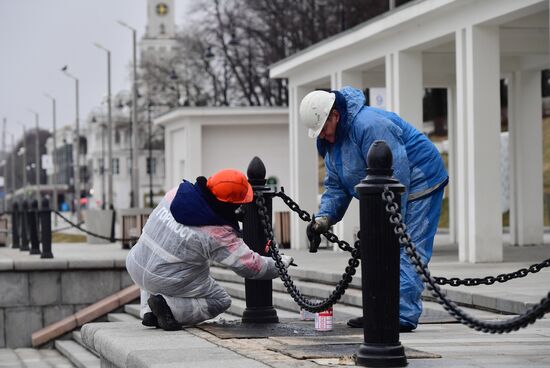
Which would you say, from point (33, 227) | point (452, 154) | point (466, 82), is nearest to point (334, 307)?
point (466, 82)

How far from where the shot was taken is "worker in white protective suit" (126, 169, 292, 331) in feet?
29.5

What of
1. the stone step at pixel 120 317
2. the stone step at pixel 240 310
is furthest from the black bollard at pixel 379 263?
the stone step at pixel 120 317

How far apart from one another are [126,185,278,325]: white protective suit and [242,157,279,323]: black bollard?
261 mm

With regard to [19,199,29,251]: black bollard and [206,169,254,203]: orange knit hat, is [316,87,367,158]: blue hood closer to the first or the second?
[206,169,254,203]: orange knit hat

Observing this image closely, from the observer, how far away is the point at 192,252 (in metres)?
9.13

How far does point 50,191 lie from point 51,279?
6352 inches

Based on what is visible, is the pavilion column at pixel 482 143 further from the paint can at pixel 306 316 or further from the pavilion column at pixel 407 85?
the paint can at pixel 306 316

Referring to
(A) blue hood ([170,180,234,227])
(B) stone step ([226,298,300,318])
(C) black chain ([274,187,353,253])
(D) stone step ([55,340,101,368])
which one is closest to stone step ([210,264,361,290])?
(B) stone step ([226,298,300,318])

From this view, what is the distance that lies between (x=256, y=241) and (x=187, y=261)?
734 mm

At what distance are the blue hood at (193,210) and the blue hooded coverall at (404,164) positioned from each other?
2.88 ft

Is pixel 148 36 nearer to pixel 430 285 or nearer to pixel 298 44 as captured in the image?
pixel 298 44

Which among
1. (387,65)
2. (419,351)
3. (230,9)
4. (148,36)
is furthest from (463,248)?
(148,36)

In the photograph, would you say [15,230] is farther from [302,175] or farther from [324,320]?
[324,320]

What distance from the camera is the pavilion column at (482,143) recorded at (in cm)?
1823
